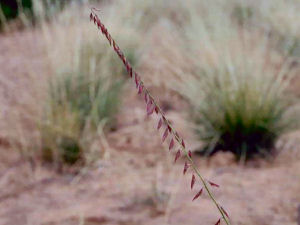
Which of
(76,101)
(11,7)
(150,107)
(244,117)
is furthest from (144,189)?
(11,7)

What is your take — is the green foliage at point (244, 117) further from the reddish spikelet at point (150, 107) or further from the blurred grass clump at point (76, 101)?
the reddish spikelet at point (150, 107)

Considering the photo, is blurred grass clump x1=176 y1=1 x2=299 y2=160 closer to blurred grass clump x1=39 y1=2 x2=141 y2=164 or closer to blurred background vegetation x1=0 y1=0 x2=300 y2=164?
blurred background vegetation x1=0 y1=0 x2=300 y2=164

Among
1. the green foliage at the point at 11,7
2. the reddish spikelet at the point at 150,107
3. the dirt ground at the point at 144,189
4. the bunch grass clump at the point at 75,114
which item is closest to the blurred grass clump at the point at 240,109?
the dirt ground at the point at 144,189

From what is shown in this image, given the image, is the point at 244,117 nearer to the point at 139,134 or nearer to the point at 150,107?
the point at 139,134

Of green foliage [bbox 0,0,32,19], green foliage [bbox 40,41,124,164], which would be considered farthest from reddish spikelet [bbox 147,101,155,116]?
green foliage [bbox 0,0,32,19]

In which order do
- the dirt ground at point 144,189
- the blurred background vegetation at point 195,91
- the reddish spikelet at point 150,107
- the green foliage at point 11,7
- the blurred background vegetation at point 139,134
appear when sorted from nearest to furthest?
the reddish spikelet at point 150,107 → the dirt ground at point 144,189 → the blurred background vegetation at point 139,134 → the blurred background vegetation at point 195,91 → the green foliage at point 11,7

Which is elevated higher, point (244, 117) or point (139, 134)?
point (139, 134)

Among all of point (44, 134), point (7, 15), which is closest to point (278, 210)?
point (44, 134)

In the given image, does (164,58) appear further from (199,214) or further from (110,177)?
(199,214)
